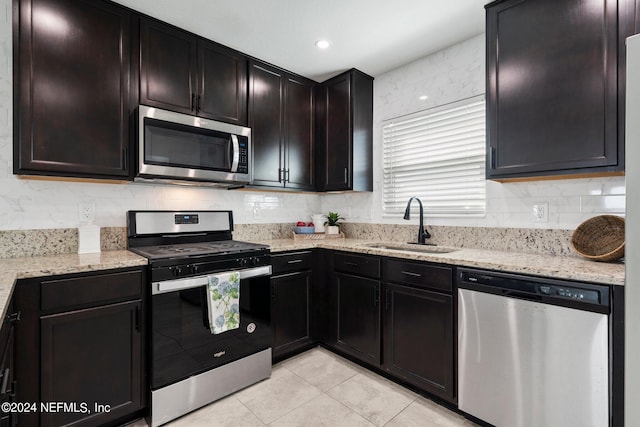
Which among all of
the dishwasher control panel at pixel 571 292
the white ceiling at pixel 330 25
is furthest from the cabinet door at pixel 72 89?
the dishwasher control panel at pixel 571 292

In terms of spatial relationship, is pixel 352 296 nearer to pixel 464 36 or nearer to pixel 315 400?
pixel 315 400

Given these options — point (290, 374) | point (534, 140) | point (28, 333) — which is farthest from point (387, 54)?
point (28, 333)

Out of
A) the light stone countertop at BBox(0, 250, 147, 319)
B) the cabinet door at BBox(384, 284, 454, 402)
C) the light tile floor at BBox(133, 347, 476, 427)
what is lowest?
the light tile floor at BBox(133, 347, 476, 427)

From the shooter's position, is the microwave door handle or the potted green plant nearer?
the microwave door handle

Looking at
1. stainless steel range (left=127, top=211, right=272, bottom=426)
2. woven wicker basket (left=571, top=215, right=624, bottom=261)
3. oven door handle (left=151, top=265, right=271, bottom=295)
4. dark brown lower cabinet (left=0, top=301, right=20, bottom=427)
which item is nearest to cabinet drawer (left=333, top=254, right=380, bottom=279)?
stainless steel range (left=127, top=211, right=272, bottom=426)

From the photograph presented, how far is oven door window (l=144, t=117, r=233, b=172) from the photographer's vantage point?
210cm

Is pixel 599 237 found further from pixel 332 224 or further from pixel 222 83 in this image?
pixel 222 83

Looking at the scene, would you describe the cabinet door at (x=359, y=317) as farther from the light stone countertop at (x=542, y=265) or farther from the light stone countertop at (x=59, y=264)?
the light stone countertop at (x=59, y=264)

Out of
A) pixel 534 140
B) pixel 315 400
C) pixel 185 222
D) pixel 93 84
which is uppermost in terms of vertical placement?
pixel 93 84

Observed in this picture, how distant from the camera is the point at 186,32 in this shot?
2.33m

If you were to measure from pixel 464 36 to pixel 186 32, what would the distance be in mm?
2057

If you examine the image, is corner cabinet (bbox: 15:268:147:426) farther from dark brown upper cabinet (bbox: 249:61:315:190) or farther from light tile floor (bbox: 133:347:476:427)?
dark brown upper cabinet (bbox: 249:61:315:190)

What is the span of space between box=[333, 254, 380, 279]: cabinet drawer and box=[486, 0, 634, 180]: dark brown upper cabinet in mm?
981

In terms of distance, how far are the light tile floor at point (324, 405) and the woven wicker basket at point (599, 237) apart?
121cm
